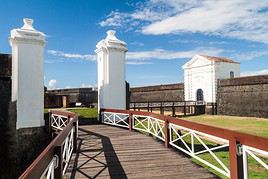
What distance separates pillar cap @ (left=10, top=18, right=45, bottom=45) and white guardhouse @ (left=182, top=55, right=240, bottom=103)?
2045 centimetres

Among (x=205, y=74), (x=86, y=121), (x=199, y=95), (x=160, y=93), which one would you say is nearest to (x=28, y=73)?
(x=86, y=121)

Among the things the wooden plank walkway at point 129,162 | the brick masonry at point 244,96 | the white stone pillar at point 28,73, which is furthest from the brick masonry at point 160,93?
the wooden plank walkway at point 129,162

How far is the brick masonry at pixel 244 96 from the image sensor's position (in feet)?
71.5

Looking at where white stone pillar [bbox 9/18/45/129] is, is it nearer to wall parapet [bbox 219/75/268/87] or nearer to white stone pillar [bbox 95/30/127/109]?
white stone pillar [bbox 95/30/127/109]

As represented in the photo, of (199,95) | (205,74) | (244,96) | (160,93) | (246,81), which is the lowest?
(244,96)

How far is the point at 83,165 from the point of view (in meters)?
4.91

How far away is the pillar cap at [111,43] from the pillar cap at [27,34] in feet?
8.58

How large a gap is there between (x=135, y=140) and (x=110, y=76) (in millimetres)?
5004

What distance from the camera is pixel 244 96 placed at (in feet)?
77.2

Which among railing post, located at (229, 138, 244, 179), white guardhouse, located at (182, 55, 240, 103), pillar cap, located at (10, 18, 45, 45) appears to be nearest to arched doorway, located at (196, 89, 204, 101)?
white guardhouse, located at (182, 55, 240, 103)

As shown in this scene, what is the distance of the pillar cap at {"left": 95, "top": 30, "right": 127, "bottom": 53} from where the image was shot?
1173cm

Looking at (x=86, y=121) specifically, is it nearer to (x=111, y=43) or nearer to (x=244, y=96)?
(x=111, y=43)

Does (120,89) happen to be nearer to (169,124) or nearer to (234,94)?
(169,124)

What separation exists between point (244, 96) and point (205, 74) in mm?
5699
